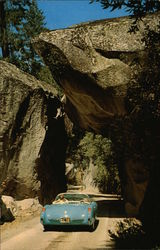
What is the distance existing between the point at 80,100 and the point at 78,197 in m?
4.88

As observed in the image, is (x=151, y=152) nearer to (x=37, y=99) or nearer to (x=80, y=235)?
(x=80, y=235)

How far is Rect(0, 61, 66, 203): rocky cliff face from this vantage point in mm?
15977

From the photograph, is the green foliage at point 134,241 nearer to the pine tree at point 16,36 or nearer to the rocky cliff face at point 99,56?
the rocky cliff face at point 99,56

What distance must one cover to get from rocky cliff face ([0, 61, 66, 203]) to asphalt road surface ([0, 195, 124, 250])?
2880mm

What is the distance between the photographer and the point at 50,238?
10.4 meters

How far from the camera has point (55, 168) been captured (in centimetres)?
2092

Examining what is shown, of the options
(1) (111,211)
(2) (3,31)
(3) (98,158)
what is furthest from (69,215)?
(3) (98,158)

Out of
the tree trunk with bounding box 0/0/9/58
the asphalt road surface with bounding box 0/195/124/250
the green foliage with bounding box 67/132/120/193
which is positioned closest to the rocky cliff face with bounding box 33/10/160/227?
the asphalt road surface with bounding box 0/195/124/250

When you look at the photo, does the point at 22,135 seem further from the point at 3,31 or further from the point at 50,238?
the point at 3,31

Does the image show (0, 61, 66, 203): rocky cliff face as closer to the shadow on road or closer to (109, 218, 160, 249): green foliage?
the shadow on road

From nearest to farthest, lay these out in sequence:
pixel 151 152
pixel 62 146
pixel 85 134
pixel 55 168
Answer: pixel 151 152 → pixel 55 168 → pixel 62 146 → pixel 85 134

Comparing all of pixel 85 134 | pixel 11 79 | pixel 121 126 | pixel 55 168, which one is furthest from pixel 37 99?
pixel 85 134

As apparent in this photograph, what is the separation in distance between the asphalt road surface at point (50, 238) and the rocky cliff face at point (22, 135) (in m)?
2.88

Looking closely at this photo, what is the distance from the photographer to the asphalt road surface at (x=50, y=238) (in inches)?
353
